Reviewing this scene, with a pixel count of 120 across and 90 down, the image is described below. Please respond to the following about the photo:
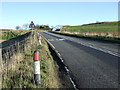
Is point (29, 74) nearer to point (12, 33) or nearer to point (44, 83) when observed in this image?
point (44, 83)

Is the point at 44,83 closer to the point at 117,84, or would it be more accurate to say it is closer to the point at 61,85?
the point at 61,85

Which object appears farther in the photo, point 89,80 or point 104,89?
point 89,80

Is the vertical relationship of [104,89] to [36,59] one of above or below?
below

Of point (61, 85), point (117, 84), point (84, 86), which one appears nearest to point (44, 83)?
point (61, 85)

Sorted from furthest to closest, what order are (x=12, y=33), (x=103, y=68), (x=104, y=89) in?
1. (x=12, y=33)
2. (x=103, y=68)
3. (x=104, y=89)

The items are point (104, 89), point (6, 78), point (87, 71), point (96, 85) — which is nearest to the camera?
point (104, 89)

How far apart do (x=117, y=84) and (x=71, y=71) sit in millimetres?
2573

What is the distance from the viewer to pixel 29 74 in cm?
760

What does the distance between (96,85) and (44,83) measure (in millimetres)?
1688

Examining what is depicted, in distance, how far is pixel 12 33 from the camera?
93.7 m

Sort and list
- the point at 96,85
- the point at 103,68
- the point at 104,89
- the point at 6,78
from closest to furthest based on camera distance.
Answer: the point at 104,89 → the point at 96,85 → the point at 6,78 → the point at 103,68

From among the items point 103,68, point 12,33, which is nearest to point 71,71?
point 103,68

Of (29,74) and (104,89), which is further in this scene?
(29,74)

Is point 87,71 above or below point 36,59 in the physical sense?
below
